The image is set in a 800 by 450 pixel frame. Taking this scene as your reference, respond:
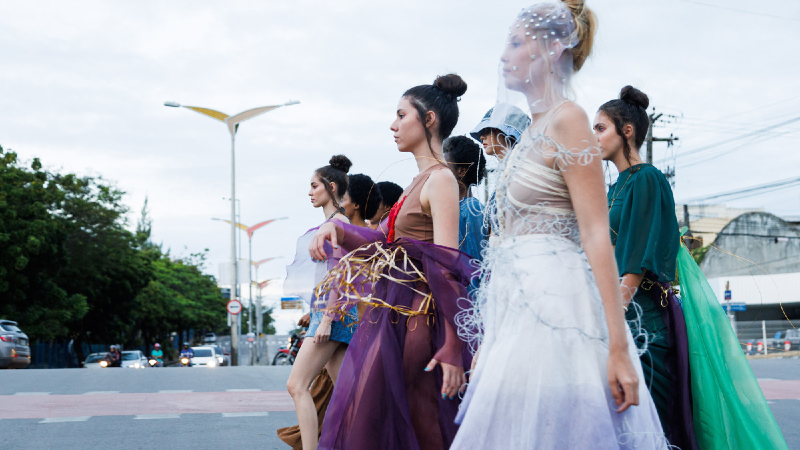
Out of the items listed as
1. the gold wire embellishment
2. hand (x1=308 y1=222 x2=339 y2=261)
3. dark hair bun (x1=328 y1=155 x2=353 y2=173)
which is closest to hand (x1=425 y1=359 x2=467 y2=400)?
the gold wire embellishment

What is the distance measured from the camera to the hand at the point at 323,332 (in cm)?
382

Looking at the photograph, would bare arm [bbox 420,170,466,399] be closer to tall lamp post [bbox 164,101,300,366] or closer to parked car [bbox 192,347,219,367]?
tall lamp post [bbox 164,101,300,366]

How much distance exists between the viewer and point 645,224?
2826 mm

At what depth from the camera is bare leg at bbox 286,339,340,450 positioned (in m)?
3.87

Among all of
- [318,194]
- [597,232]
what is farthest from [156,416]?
[597,232]

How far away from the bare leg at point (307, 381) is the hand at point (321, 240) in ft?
4.22

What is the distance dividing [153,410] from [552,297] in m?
7.08

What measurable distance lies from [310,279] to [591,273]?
1.56 meters

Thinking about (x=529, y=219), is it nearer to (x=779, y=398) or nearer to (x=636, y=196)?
(x=636, y=196)

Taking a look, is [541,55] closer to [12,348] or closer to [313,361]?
[313,361]

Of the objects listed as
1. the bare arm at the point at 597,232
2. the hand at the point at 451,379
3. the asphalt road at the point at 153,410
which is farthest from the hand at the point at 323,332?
the asphalt road at the point at 153,410

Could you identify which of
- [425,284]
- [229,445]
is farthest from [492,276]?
[229,445]

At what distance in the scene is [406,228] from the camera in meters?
2.90

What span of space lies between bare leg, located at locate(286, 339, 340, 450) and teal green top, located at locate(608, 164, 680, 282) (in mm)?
1625
